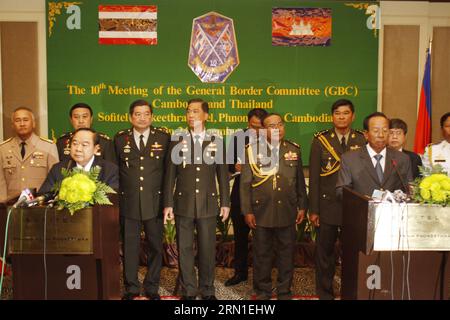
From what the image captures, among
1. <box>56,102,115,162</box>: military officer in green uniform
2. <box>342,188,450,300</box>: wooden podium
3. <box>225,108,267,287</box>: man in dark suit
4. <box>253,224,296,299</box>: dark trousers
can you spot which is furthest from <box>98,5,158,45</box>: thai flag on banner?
<box>342,188,450,300</box>: wooden podium

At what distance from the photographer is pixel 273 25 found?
5.37 metres

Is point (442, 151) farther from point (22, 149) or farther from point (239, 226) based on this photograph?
point (22, 149)

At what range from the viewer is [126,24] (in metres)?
5.30

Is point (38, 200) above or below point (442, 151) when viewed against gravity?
below

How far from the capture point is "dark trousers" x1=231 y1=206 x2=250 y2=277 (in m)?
4.57

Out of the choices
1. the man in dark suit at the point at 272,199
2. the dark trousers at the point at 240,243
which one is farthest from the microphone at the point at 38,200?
the dark trousers at the point at 240,243

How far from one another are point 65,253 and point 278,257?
1.87 meters

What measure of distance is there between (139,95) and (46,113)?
1107mm

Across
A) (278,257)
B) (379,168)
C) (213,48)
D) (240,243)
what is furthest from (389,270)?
(213,48)

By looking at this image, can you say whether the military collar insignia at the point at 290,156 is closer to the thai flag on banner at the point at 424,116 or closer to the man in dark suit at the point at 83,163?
the man in dark suit at the point at 83,163

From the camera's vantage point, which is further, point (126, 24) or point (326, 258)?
point (126, 24)

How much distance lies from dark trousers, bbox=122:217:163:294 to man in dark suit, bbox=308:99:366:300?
133 cm

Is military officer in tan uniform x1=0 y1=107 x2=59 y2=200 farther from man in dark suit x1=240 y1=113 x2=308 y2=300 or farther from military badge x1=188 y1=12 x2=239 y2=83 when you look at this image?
military badge x1=188 y1=12 x2=239 y2=83

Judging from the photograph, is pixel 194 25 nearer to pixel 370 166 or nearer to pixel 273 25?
pixel 273 25
